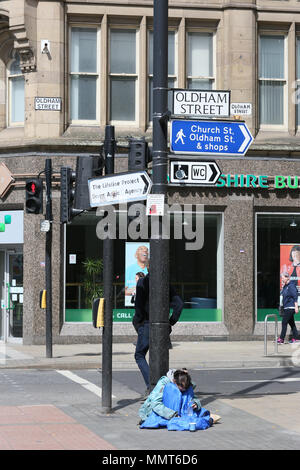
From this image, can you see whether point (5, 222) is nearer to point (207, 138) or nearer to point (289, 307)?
point (289, 307)

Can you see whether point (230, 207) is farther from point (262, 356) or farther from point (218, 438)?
point (218, 438)

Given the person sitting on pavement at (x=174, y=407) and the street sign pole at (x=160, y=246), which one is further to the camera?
the street sign pole at (x=160, y=246)

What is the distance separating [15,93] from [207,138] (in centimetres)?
1293

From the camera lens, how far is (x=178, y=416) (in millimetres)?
10297

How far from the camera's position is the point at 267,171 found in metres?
22.7

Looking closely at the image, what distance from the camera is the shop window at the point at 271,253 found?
22953 millimetres

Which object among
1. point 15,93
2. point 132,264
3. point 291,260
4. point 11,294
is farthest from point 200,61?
point 11,294

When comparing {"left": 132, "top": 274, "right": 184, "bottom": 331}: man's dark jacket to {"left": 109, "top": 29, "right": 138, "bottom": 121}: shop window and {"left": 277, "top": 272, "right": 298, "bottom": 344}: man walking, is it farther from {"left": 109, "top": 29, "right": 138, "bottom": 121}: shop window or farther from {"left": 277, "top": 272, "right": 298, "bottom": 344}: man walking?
{"left": 109, "top": 29, "right": 138, "bottom": 121}: shop window

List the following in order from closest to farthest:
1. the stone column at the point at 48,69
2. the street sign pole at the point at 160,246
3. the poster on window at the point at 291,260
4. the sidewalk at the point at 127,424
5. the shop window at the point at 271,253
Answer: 1. the sidewalk at the point at 127,424
2. the street sign pole at the point at 160,246
3. the stone column at the point at 48,69
4. the shop window at the point at 271,253
5. the poster on window at the point at 291,260

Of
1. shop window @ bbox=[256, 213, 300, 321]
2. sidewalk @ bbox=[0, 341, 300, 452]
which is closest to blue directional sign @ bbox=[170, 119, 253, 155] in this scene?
sidewalk @ bbox=[0, 341, 300, 452]

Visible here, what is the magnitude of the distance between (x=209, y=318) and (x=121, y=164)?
15.0 feet

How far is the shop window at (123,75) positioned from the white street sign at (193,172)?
11760mm

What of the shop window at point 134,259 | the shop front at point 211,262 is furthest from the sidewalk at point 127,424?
the shop front at point 211,262

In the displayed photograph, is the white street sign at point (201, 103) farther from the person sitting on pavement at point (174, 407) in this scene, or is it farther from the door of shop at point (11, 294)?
the door of shop at point (11, 294)
